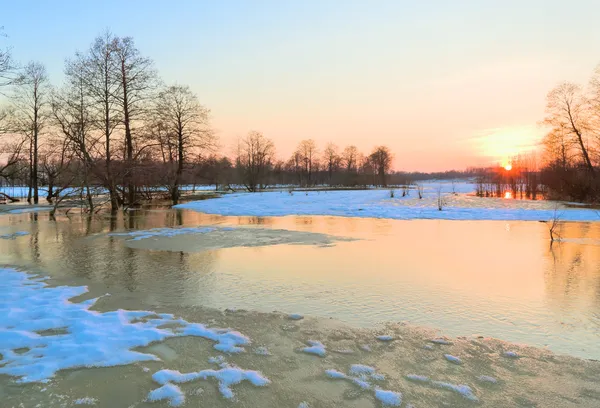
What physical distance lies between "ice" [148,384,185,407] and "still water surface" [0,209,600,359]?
228 centimetres

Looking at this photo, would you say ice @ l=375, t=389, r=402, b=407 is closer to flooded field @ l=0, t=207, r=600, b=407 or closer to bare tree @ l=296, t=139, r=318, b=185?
flooded field @ l=0, t=207, r=600, b=407

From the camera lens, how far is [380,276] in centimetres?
722

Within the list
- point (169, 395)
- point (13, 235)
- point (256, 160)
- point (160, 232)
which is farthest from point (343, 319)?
point (256, 160)

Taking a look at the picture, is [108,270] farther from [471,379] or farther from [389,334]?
[471,379]

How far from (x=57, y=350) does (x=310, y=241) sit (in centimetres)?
833

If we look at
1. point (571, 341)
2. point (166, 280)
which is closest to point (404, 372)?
point (571, 341)

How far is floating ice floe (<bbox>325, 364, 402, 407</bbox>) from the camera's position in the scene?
3.07 metres

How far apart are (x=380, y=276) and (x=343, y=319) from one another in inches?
93.7

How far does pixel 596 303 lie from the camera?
570cm

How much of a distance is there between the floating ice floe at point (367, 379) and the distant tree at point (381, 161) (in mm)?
89992

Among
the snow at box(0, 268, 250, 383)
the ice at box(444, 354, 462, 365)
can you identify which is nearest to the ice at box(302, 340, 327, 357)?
the snow at box(0, 268, 250, 383)

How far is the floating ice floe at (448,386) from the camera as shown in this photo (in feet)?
10.4

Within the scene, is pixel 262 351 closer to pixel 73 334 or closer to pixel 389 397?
pixel 389 397

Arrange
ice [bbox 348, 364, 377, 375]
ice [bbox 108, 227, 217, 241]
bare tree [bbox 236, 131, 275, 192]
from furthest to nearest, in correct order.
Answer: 1. bare tree [bbox 236, 131, 275, 192]
2. ice [bbox 108, 227, 217, 241]
3. ice [bbox 348, 364, 377, 375]
